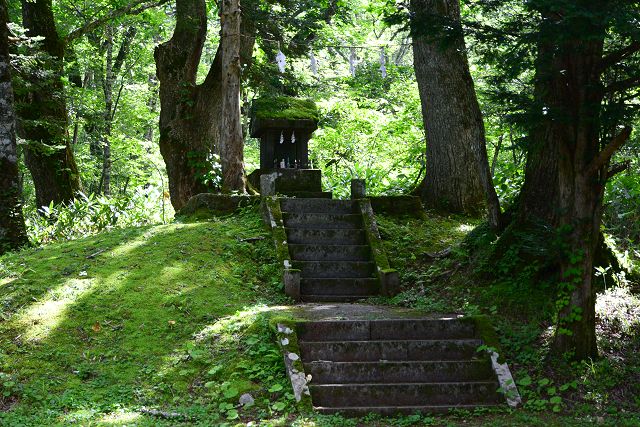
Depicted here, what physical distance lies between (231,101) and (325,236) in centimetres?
379

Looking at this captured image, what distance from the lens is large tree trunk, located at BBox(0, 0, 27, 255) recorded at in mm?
10938

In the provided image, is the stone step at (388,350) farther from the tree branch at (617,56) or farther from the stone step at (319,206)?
the stone step at (319,206)

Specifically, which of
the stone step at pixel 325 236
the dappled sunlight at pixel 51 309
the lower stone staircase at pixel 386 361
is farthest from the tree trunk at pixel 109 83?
the lower stone staircase at pixel 386 361

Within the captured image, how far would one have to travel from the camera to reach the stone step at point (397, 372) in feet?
22.0

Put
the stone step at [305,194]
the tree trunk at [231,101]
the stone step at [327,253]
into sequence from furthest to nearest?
the stone step at [305,194] → the tree trunk at [231,101] → the stone step at [327,253]

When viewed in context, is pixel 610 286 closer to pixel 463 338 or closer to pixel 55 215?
pixel 463 338

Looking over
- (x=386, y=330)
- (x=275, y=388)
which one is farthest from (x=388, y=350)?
(x=275, y=388)

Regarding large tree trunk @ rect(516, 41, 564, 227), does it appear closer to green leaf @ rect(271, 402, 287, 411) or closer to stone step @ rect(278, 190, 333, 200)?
green leaf @ rect(271, 402, 287, 411)

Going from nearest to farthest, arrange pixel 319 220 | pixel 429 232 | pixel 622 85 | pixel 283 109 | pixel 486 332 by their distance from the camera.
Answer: pixel 622 85, pixel 486 332, pixel 319 220, pixel 429 232, pixel 283 109

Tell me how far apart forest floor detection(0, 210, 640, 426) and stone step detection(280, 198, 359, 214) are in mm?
808

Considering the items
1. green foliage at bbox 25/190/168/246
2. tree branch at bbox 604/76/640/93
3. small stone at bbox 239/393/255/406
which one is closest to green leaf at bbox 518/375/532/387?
small stone at bbox 239/393/255/406

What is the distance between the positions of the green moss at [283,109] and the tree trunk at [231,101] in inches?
58.3

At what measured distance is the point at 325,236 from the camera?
35.4ft

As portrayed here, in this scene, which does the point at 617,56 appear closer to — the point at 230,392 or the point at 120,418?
the point at 230,392
